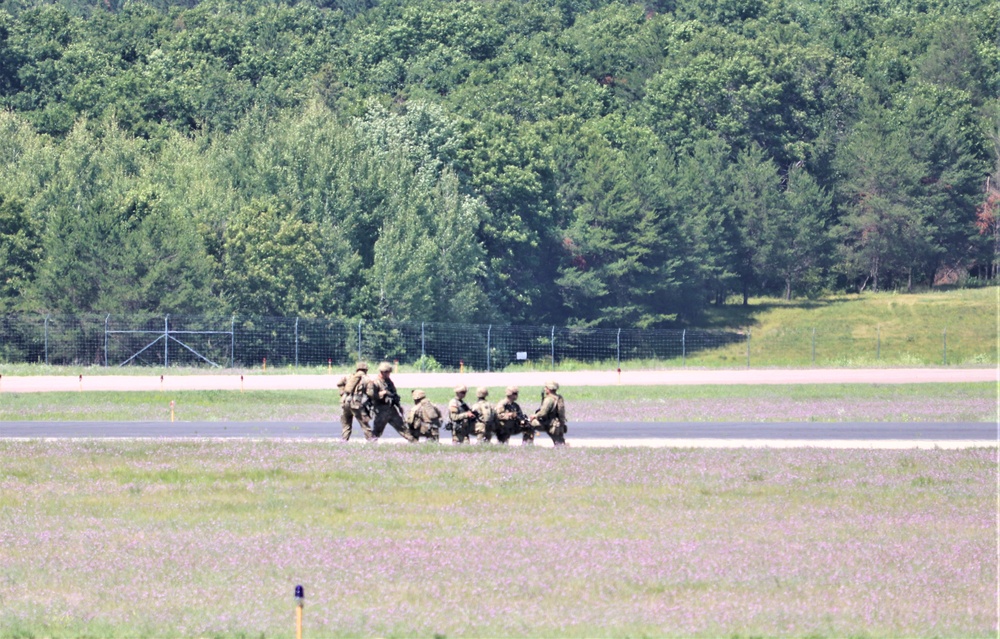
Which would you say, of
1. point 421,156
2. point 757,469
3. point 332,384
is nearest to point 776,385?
point 332,384

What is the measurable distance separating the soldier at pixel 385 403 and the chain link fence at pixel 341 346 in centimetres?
3207

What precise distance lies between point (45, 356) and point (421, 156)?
32093mm

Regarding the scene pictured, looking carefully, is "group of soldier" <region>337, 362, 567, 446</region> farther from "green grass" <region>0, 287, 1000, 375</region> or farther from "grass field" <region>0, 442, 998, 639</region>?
"green grass" <region>0, 287, 1000, 375</region>

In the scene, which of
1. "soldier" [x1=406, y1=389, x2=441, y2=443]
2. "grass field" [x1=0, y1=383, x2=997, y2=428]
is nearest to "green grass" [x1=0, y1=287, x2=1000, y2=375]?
"grass field" [x1=0, y1=383, x2=997, y2=428]

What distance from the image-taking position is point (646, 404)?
4425 cm

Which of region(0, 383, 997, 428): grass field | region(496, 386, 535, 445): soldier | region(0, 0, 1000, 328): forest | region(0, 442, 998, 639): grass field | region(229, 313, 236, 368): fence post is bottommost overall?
region(0, 442, 998, 639): grass field

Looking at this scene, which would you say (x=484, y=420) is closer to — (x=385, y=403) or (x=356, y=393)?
(x=385, y=403)

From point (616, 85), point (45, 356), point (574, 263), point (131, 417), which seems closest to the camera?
point (131, 417)

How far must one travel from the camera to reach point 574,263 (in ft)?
311

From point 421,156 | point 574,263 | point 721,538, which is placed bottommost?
point 721,538

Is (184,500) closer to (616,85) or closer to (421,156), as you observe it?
(421,156)

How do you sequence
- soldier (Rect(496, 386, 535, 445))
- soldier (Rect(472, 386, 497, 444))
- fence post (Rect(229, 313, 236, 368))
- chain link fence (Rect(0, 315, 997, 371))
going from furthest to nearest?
fence post (Rect(229, 313, 236, 368)), chain link fence (Rect(0, 315, 997, 371)), soldier (Rect(496, 386, 535, 445)), soldier (Rect(472, 386, 497, 444))

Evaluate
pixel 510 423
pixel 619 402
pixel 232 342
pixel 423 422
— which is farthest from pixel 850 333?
pixel 423 422

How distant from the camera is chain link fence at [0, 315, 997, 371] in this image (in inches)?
2410
